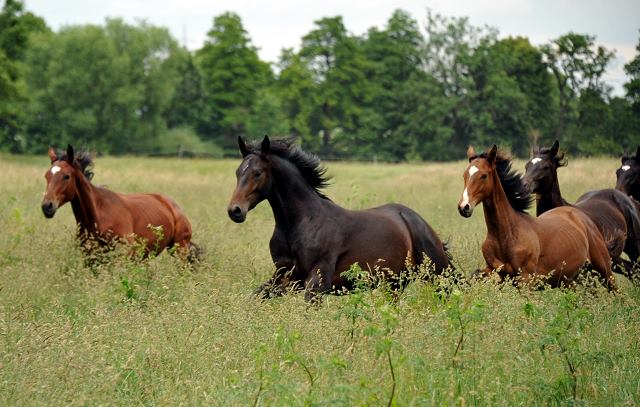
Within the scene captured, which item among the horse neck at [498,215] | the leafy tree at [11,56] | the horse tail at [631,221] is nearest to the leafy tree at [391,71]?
the leafy tree at [11,56]

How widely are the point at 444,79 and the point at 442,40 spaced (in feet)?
9.83

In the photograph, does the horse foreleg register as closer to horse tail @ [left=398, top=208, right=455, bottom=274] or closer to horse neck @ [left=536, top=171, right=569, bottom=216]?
horse tail @ [left=398, top=208, right=455, bottom=274]

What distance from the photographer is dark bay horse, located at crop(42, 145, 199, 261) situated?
34.9 ft

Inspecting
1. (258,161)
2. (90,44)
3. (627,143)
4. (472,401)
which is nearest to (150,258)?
(258,161)

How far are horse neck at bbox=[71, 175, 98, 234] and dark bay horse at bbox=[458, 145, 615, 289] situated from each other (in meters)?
4.77

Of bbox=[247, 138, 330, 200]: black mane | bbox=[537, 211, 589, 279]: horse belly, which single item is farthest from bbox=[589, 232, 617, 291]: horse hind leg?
bbox=[247, 138, 330, 200]: black mane

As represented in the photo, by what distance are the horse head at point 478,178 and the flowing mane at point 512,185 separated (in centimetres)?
28

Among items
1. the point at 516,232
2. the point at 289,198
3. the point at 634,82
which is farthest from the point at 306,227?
the point at 634,82

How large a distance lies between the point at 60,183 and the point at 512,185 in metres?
5.40

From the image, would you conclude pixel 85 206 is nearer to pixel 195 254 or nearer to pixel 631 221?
pixel 195 254

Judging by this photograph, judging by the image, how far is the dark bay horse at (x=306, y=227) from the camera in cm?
830

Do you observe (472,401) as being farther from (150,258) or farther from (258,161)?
(150,258)

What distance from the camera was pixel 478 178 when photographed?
28.7ft

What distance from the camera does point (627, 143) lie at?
61.8 metres
